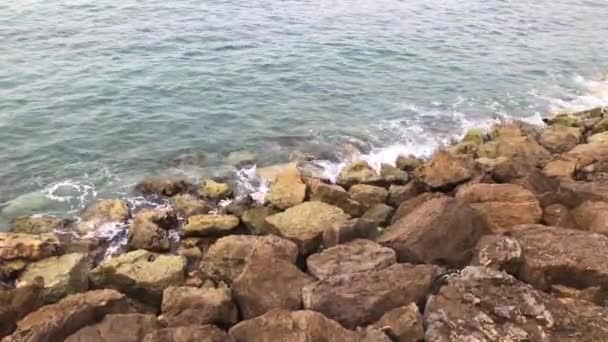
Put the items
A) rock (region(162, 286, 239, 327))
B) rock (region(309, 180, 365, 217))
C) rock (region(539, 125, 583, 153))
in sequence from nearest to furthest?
rock (region(162, 286, 239, 327)) < rock (region(309, 180, 365, 217)) < rock (region(539, 125, 583, 153))

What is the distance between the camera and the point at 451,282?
1119cm

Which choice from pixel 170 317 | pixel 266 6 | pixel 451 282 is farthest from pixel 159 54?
pixel 451 282

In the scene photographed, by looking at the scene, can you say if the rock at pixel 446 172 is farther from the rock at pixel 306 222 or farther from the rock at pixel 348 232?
the rock at pixel 348 232

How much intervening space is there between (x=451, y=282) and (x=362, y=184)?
8604 mm

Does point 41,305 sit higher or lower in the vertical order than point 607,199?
lower

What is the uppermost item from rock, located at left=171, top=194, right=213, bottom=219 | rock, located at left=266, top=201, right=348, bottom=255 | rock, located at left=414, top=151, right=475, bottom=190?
rock, located at left=414, top=151, right=475, bottom=190

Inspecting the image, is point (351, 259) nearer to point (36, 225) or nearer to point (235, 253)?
point (235, 253)

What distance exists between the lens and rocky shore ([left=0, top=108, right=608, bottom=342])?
10453 mm

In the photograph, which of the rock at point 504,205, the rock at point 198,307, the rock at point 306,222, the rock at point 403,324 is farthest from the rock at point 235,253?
the rock at point 504,205

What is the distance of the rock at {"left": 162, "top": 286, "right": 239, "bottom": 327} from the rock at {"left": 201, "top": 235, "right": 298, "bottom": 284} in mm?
1527

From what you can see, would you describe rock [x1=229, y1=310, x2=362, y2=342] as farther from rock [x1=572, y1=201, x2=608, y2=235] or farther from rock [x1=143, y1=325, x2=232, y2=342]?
rock [x1=572, y1=201, x2=608, y2=235]

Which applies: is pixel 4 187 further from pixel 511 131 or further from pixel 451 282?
pixel 511 131

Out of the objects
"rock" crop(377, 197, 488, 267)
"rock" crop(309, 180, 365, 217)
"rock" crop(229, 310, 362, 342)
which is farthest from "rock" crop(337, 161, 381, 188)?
"rock" crop(229, 310, 362, 342)

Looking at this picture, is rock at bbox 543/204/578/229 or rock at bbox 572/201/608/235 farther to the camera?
rock at bbox 543/204/578/229
